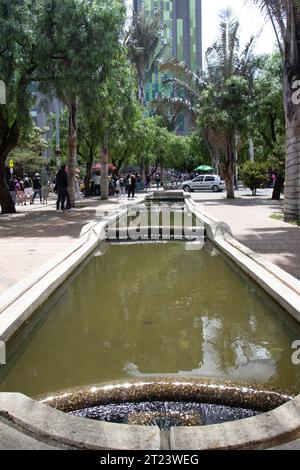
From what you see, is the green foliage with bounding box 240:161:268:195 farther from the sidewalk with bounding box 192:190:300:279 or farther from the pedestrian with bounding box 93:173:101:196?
the sidewalk with bounding box 192:190:300:279

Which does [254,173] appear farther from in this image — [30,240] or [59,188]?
[30,240]

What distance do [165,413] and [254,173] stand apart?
30749mm

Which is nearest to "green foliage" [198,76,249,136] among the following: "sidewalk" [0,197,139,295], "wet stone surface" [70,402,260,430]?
"sidewalk" [0,197,139,295]

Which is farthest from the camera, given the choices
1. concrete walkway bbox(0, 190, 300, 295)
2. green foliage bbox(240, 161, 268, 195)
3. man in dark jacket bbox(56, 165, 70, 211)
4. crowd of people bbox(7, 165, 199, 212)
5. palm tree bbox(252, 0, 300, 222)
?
green foliage bbox(240, 161, 268, 195)

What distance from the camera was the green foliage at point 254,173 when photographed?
33219 mm

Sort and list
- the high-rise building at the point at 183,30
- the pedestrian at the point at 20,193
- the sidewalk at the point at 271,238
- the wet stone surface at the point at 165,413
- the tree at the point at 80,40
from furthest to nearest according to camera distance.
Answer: the high-rise building at the point at 183,30 < the pedestrian at the point at 20,193 < the tree at the point at 80,40 < the sidewalk at the point at 271,238 < the wet stone surface at the point at 165,413

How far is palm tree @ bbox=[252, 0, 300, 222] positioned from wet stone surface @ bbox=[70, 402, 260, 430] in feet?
39.6

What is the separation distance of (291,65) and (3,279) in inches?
439

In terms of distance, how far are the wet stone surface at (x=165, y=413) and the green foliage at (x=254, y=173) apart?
30.4 m

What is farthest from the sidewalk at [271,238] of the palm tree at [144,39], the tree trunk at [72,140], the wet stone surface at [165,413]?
the palm tree at [144,39]

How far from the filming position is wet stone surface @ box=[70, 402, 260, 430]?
12.1 feet

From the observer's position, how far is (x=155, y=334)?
18.4ft

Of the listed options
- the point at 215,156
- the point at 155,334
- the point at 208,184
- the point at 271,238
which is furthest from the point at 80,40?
the point at 215,156

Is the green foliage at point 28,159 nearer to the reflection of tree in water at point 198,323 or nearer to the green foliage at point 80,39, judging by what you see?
the green foliage at point 80,39
